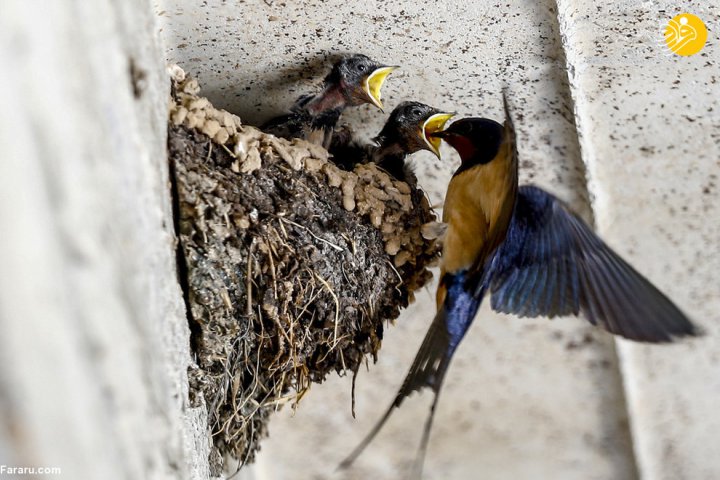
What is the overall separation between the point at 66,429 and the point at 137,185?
42 cm

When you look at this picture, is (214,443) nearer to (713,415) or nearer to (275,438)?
(275,438)

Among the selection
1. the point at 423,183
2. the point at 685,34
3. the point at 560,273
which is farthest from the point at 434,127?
the point at 685,34

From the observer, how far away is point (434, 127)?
82.0 inches

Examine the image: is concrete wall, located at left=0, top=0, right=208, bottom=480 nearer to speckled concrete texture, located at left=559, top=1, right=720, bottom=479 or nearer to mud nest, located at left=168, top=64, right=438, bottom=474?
mud nest, located at left=168, top=64, right=438, bottom=474

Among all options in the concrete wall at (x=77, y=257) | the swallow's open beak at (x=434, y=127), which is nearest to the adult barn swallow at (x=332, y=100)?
the swallow's open beak at (x=434, y=127)

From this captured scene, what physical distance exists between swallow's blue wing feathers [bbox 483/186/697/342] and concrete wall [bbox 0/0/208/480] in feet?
3.29

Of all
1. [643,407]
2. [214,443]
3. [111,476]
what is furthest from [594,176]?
[111,476]

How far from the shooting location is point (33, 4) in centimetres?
85

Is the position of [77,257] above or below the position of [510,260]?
above

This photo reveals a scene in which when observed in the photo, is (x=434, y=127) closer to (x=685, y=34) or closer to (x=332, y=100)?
(x=332, y=100)

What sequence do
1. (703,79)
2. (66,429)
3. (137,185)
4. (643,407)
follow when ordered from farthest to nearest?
(643,407) → (703,79) → (137,185) → (66,429)

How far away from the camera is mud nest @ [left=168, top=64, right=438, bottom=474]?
1.59 meters

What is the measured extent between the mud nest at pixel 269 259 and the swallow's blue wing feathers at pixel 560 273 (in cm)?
19

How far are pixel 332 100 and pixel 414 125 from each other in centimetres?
20
